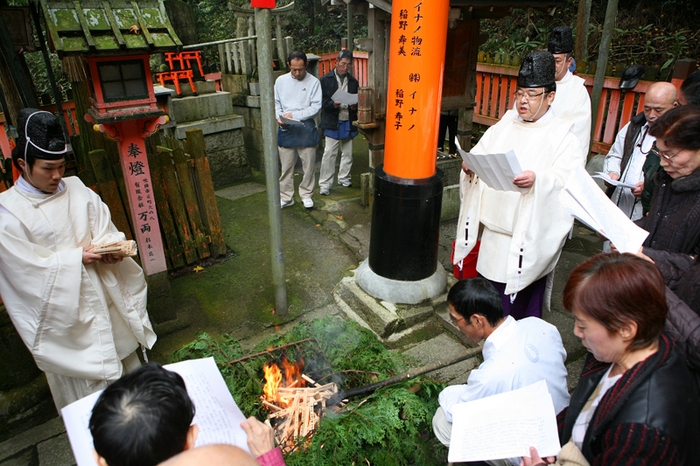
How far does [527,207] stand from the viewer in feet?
12.3

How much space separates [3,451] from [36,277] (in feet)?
5.24

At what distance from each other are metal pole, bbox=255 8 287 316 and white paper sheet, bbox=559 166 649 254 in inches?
105

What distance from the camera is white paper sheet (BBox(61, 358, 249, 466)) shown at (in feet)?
7.59

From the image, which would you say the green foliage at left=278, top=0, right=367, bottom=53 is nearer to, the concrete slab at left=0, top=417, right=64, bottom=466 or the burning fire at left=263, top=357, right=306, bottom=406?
the burning fire at left=263, top=357, right=306, bottom=406

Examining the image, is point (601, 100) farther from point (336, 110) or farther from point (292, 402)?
point (292, 402)

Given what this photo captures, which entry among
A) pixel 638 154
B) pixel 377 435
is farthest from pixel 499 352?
pixel 638 154

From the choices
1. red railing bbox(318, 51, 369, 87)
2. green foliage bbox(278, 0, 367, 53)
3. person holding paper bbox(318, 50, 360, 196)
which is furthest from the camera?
green foliage bbox(278, 0, 367, 53)

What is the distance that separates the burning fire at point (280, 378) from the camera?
3201 mm

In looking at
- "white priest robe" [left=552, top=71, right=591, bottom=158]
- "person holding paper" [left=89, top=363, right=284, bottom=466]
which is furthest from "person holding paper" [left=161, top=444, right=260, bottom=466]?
"white priest robe" [left=552, top=71, right=591, bottom=158]

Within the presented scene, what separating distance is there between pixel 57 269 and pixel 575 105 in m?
5.02

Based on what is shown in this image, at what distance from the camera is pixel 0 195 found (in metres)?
3.04

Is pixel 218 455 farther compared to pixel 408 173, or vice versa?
pixel 408 173

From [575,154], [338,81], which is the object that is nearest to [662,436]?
[575,154]

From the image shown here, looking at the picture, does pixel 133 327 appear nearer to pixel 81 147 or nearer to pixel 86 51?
pixel 86 51
